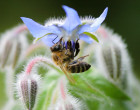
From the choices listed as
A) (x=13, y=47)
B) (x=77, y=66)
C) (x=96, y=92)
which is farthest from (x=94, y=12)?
(x=77, y=66)

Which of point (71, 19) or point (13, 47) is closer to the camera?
point (71, 19)

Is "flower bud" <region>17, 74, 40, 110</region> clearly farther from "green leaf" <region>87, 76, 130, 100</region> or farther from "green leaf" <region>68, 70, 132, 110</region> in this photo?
"green leaf" <region>87, 76, 130, 100</region>

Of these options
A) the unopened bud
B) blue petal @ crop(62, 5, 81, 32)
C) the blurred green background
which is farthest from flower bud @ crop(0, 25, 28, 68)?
the blurred green background

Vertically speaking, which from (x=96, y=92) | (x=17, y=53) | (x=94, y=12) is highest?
(x=94, y=12)

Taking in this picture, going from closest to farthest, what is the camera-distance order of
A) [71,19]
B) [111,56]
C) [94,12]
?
[71,19] < [111,56] < [94,12]

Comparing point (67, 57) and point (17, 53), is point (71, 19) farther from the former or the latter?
point (17, 53)
